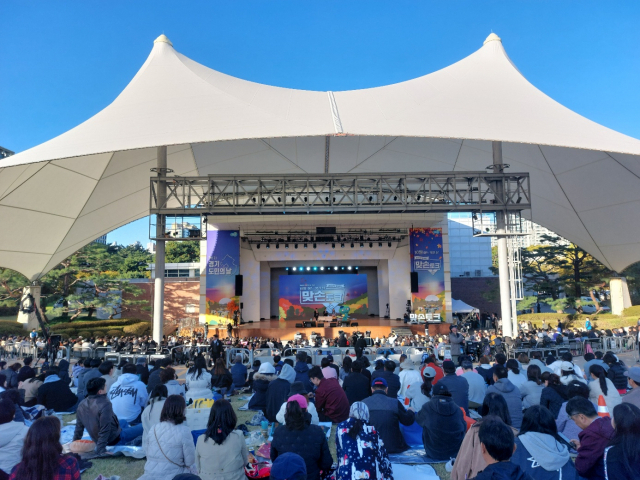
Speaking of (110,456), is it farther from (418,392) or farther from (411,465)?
(418,392)

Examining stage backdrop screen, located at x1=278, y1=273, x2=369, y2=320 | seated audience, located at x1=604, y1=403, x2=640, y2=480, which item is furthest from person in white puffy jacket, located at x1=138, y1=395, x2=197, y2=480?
stage backdrop screen, located at x1=278, y1=273, x2=369, y2=320

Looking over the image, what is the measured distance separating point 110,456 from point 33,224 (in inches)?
473

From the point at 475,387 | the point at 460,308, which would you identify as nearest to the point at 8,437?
the point at 475,387

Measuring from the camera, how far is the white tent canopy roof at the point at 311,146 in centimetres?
1080

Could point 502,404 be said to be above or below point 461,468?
above

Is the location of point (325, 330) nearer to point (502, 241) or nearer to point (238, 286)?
point (238, 286)

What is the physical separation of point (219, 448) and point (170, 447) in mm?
412

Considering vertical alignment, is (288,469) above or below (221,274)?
below

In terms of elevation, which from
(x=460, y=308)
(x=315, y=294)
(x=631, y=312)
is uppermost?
(x=315, y=294)

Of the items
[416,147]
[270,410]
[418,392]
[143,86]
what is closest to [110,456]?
[270,410]

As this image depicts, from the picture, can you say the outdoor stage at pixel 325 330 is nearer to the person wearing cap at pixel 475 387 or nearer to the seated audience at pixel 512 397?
the person wearing cap at pixel 475 387

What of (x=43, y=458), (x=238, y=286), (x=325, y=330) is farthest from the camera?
(x=238, y=286)

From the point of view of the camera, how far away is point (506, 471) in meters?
2.41

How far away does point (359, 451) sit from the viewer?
11.2ft
